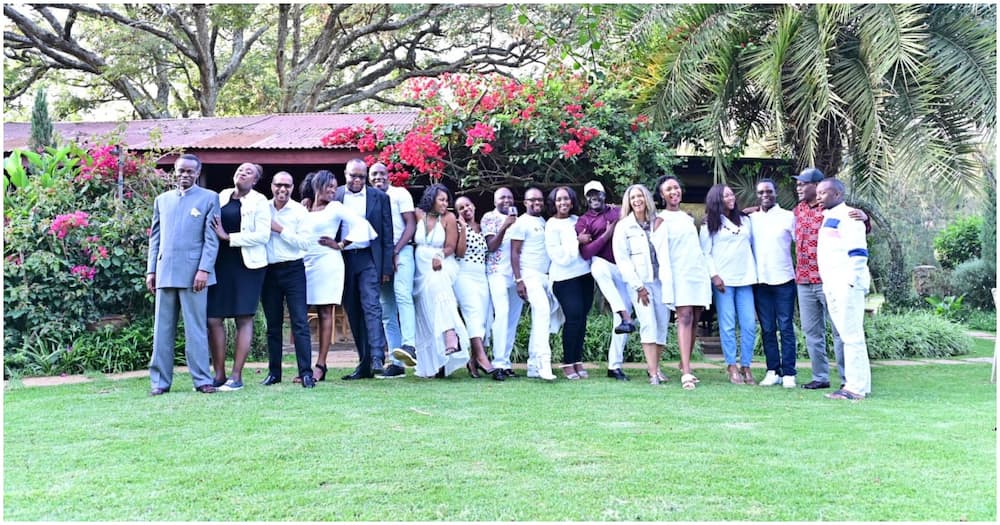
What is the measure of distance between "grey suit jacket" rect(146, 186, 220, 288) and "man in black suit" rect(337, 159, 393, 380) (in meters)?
1.11

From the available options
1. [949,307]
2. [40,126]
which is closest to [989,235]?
[949,307]

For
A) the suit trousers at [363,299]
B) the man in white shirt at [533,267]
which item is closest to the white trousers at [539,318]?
the man in white shirt at [533,267]

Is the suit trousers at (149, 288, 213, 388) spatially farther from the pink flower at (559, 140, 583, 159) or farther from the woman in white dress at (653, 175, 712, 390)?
the pink flower at (559, 140, 583, 159)

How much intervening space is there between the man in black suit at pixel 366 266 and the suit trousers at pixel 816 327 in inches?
126

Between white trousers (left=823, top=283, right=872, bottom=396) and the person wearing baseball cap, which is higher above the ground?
the person wearing baseball cap

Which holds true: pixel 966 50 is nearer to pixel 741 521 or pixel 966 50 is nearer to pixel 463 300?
pixel 463 300

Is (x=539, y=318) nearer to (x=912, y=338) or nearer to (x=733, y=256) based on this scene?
(x=733, y=256)

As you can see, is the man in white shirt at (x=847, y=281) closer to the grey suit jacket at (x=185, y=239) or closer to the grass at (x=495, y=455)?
the grass at (x=495, y=455)

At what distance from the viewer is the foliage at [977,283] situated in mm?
16391

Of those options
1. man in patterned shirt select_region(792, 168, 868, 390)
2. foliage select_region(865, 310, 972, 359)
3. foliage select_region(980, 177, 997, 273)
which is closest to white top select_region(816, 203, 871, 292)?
man in patterned shirt select_region(792, 168, 868, 390)

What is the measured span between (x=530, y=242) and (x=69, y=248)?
4.35 m

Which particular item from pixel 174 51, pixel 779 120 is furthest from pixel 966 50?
pixel 174 51

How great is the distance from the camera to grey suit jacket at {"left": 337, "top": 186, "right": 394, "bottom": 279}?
6.97 meters

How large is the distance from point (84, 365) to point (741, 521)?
252 inches
